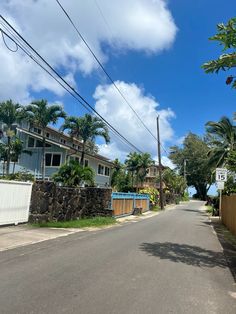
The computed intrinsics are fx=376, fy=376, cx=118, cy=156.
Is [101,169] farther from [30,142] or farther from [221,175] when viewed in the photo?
[221,175]

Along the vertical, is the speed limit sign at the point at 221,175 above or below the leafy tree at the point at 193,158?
below

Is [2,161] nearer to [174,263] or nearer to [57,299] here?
[174,263]

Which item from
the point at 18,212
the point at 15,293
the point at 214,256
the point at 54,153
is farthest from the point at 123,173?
the point at 15,293

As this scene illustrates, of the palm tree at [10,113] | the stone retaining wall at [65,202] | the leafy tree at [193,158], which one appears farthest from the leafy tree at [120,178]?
the leafy tree at [193,158]

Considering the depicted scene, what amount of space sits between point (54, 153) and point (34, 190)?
20.9 metres

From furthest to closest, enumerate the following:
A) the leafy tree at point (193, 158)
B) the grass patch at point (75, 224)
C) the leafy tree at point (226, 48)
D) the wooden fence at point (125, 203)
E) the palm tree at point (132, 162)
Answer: the leafy tree at point (193, 158), the palm tree at point (132, 162), the wooden fence at point (125, 203), the grass patch at point (75, 224), the leafy tree at point (226, 48)

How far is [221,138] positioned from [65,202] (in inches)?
904

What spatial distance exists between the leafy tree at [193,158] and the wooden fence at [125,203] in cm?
5616

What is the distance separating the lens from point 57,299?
231 inches

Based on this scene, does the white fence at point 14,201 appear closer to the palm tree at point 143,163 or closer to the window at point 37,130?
the window at point 37,130

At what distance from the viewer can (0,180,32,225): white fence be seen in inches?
A: 562

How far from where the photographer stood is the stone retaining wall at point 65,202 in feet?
55.0

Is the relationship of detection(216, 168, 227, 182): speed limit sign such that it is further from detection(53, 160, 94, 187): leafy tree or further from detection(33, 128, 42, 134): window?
detection(33, 128, 42, 134): window

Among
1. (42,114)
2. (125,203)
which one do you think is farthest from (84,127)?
(125,203)
